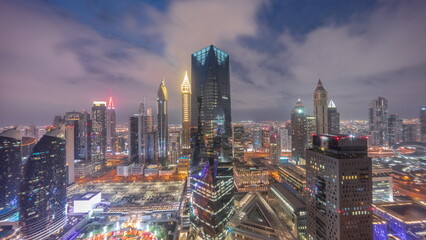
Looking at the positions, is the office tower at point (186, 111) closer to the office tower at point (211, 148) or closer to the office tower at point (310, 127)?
the office tower at point (211, 148)

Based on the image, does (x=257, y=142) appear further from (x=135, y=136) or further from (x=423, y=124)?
(x=423, y=124)

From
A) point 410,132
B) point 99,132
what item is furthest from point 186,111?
point 410,132

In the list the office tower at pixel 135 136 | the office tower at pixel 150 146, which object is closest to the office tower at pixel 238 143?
the office tower at pixel 150 146

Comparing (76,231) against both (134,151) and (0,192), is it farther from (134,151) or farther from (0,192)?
(134,151)

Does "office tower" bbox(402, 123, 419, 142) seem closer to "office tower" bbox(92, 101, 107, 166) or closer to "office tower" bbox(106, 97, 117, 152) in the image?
"office tower" bbox(92, 101, 107, 166)

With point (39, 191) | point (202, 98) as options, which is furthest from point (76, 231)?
point (202, 98)
